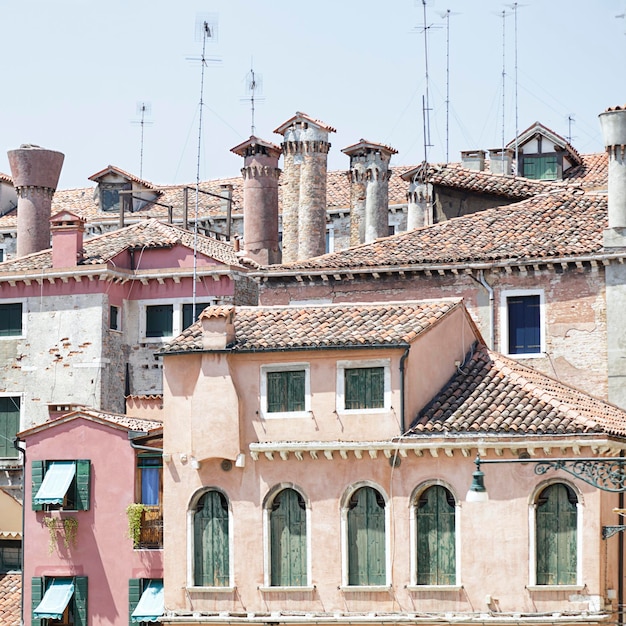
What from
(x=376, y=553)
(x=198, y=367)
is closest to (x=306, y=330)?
(x=198, y=367)

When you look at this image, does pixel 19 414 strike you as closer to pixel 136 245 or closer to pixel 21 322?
pixel 21 322

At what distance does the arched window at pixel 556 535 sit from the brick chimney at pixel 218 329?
240 inches

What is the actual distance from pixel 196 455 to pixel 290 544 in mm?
2255

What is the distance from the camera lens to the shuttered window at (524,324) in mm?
35875

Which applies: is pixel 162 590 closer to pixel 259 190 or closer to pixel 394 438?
pixel 394 438

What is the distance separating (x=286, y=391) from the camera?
104 ft

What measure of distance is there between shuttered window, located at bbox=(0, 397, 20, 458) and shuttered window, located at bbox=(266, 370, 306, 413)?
12010mm

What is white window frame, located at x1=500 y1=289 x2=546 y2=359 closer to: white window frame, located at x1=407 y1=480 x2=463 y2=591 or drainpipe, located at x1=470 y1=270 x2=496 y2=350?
drainpipe, located at x1=470 y1=270 x2=496 y2=350

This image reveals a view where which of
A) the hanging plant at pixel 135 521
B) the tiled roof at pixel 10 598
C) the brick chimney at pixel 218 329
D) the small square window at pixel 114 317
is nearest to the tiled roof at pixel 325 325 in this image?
the brick chimney at pixel 218 329

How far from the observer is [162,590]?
112 feet

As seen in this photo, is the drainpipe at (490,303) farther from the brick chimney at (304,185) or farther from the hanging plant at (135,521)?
the brick chimney at (304,185)

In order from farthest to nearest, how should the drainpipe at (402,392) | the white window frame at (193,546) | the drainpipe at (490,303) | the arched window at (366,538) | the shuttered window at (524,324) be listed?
the drainpipe at (490,303) < the shuttered window at (524,324) < the white window frame at (193,546) < the arched window at (366,538) < the drainpipe at (402,392)

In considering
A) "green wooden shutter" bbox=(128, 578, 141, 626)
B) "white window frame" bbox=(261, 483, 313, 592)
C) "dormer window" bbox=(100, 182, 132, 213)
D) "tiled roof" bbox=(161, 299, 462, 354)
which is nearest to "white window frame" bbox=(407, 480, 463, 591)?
"white window frame" bbox=(261, 483, 313, 592)

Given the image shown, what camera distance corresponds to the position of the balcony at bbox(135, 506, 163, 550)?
34688 millimetres
